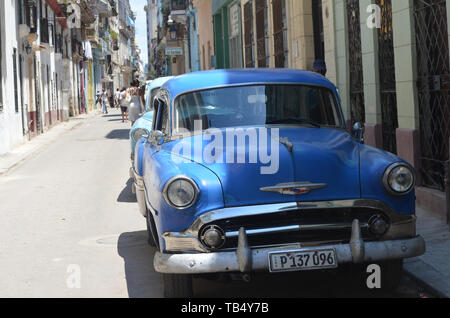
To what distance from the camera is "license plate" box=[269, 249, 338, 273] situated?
5000mm

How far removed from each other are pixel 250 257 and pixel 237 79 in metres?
2.05

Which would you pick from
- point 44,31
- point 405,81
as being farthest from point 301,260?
point 44,31

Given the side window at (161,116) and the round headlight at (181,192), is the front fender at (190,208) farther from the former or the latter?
the side window at (161,116)

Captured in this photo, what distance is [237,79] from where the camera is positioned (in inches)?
256

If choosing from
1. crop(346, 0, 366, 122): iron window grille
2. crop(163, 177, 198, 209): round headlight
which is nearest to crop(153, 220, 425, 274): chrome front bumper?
crop(163, 177, 198, 209): round headlight

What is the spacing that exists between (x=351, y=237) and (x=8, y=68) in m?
17.4

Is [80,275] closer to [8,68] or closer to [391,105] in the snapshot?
[391,105]

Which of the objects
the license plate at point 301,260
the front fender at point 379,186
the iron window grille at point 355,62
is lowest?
the license plate at point 301,260

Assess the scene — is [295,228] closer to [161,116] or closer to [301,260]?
[301,260]

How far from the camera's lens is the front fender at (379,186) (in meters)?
5.32

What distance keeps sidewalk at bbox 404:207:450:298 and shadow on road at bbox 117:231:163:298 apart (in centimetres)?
205

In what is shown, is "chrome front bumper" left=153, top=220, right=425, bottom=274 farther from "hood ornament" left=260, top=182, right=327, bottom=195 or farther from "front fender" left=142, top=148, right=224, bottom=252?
"hood ornament" left=260, top=182, right=327, bottom=195

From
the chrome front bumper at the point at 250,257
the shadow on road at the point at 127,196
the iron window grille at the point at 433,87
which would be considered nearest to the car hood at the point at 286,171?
the chrome front bumper at the point at 250,257

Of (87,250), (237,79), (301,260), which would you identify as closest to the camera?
(301,260)
